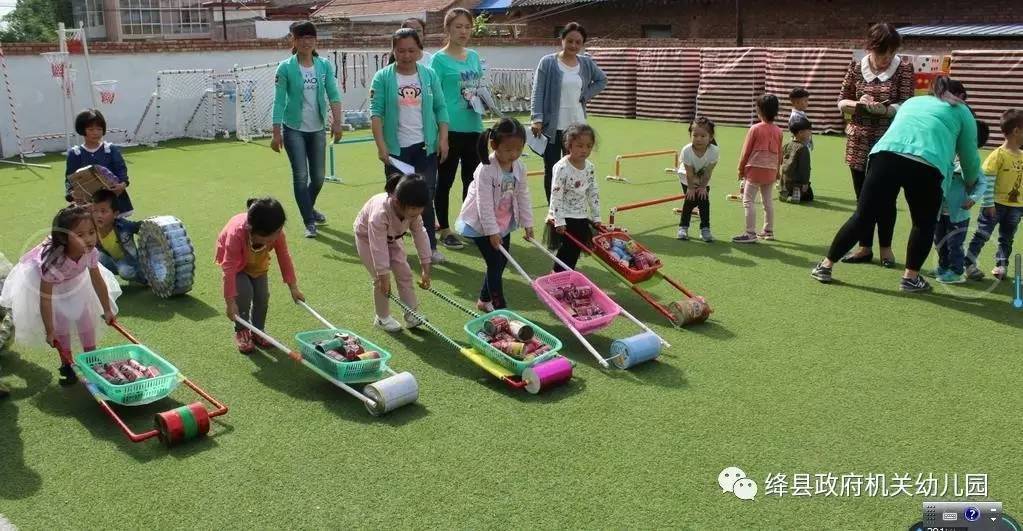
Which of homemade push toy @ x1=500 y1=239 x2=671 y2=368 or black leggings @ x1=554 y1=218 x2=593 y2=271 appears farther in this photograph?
black leggings @ x1=554 y1=218 x2=593 y2=271

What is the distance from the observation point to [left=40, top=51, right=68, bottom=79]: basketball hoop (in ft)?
44.7

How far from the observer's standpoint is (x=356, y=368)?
180 inches

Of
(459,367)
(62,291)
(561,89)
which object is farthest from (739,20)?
(62,291)

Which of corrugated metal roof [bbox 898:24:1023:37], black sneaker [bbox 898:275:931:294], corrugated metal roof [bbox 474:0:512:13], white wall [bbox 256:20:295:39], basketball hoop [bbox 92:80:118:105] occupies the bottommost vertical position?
black sneaker [bbox 898:275:931:294]

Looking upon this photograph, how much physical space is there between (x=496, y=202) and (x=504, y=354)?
4.72 feet

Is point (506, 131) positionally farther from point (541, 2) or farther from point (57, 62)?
point (541, 2)

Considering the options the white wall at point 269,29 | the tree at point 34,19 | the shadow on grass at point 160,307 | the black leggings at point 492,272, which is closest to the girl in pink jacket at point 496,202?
the black leggings at point 492,272

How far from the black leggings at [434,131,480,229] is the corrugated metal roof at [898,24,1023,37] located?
48.0 feet

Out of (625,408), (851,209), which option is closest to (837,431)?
(625,408)

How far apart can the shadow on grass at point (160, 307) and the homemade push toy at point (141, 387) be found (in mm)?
1204

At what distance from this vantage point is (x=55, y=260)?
455 cm

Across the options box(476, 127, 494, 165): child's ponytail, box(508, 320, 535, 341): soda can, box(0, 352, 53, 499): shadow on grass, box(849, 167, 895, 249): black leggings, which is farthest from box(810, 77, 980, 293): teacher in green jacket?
box(0, 352, 53, 499): shadow on grass

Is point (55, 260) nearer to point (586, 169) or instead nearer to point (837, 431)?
point (586, 169)

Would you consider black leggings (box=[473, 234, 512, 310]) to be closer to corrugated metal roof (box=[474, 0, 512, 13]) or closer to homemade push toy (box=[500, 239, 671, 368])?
homemade push toy (box=[500, 239, 671, 368])
